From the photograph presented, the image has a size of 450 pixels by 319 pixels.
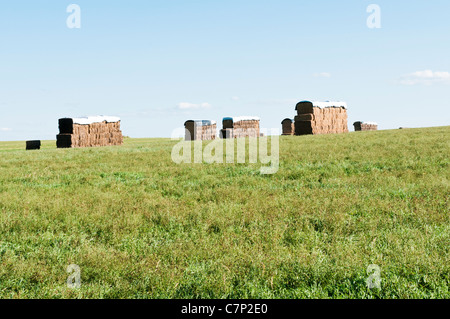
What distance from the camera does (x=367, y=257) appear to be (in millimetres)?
4781

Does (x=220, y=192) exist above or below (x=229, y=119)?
below

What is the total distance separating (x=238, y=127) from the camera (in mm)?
48938

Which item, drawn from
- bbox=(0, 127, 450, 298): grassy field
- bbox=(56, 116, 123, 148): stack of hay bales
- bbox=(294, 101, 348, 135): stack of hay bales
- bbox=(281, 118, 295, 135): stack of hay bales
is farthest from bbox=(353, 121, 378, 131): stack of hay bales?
bbox=(0, 127, 450, 298): grassy field

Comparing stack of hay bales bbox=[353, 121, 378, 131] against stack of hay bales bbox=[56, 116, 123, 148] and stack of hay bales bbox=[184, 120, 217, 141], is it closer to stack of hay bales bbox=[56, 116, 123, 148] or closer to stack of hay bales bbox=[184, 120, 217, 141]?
stack of hay bales bbox=[184, 120, 217, 141]

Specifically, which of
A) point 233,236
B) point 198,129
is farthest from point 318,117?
point 233,236

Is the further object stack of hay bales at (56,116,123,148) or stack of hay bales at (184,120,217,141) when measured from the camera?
stack of hay bales at (184,120,217,141)

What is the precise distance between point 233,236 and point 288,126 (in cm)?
5979

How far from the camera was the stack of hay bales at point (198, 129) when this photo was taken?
146 feet

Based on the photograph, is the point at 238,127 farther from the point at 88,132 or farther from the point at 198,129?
the point at 88,132

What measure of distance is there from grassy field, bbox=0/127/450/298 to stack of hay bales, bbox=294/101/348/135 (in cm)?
3034

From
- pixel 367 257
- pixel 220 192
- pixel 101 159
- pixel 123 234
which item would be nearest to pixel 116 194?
pixel 220 192

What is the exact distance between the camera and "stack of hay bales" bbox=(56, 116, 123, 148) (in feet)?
123

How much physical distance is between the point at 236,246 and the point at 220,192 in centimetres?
384

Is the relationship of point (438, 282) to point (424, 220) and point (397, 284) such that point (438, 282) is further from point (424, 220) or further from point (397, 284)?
point (424, 220)
